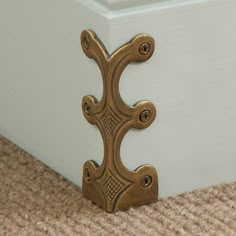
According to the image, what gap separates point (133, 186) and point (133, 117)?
0.29 feet

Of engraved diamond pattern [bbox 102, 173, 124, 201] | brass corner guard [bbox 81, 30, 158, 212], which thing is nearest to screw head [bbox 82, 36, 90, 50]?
brass corner guard [bbox 81, 30, 158, 212]

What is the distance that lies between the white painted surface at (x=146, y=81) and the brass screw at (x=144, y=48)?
0.6 inches

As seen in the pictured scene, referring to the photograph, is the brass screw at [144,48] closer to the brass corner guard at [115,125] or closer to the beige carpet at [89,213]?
the brass corner guard at [115,125]

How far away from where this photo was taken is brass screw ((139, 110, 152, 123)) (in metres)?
1.17

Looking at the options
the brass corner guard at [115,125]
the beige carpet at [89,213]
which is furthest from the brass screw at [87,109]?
the beige carpet at [89,213]

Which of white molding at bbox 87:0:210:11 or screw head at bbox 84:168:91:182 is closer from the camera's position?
white molding at bbox 87:0:210:11

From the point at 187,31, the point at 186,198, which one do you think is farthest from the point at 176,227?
the point at 187,31

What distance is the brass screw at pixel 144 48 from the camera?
114 cm

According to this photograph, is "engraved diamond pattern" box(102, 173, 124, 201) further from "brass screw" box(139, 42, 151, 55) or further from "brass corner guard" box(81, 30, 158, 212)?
"brass screw" box(139, 42, 151, 55)

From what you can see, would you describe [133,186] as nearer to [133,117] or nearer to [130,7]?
[133,117]

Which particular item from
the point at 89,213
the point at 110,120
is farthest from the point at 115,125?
the point at 89,213

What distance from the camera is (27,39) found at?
128cm

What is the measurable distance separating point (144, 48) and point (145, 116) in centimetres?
8

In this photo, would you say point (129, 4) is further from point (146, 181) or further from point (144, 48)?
point (146, 181)
